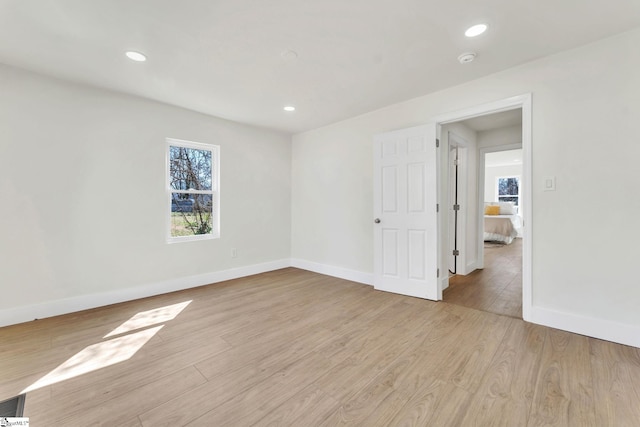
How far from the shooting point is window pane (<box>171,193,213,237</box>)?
388cm

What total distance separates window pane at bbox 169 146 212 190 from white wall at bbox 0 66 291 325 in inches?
8.3

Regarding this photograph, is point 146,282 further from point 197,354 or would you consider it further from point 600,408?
point 600,408

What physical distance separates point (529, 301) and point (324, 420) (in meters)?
2.39

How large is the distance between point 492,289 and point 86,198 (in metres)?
5.25

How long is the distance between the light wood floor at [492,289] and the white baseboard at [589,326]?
220 millimetres

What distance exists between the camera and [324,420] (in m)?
1.47

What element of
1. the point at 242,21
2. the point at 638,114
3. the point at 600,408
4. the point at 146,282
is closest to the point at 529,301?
the point at 600,408

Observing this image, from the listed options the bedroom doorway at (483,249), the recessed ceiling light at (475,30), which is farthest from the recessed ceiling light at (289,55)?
the bedroom doorway at (483,249)

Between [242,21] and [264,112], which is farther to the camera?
[264,112]

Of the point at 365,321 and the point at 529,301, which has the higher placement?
the point at 529,301

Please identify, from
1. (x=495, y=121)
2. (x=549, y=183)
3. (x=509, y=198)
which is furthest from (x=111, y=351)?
(x=509, y=198)

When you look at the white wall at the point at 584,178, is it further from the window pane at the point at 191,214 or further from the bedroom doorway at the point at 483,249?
the window pane at the point at 191,214

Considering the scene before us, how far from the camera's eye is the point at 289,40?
2246mm

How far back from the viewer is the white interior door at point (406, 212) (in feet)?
10.8
